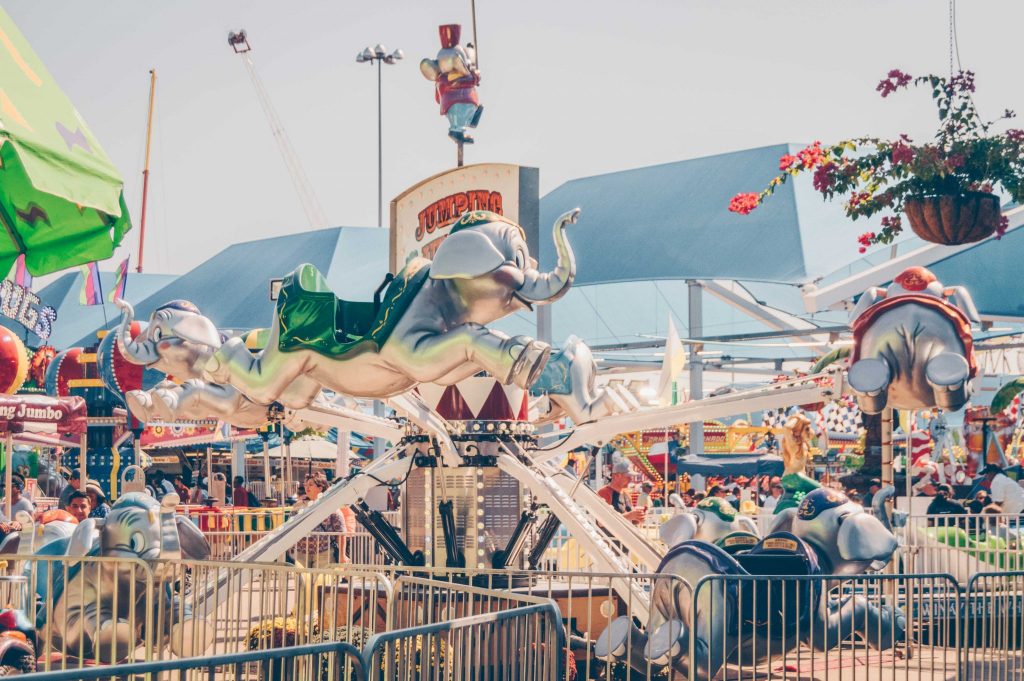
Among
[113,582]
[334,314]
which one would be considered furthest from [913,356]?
[113,582]

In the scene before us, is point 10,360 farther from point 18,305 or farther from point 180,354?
point 180,354

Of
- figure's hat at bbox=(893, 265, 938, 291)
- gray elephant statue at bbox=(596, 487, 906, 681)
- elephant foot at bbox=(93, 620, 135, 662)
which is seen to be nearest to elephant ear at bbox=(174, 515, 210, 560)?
elephant foot at bbox=(93, 620, 135, 662)

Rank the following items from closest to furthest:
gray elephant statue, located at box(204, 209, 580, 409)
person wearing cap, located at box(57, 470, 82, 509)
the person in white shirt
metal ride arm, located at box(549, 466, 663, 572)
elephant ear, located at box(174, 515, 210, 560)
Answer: gray elephant statue, located at box(204, 209, 580, 409), metal ride arm, located at box(549, 466, 663, 572), elephant ear, located at box(174, 515, 210, 560), person wearing cap, located at box(57, 470, 82, 509), the person in white shirt

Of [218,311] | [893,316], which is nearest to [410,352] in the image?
[893,316]

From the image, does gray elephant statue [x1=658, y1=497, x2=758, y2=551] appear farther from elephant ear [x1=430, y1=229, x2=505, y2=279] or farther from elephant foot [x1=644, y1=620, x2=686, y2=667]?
elephant ear [x1=430, y1=229, x2=505, y2=279]

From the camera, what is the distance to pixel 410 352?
986 cm

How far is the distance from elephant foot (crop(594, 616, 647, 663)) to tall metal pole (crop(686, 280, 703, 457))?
57.1ft

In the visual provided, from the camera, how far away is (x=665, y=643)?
9609 millimetres

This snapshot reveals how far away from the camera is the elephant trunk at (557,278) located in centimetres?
962

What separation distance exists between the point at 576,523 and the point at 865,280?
22.7 feet

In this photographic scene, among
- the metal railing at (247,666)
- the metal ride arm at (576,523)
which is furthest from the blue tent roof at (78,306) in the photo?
the metal railing at (247,666)

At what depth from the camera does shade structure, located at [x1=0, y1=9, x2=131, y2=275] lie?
18.2ft

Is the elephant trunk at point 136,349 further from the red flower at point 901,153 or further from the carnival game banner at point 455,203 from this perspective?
the red flower at point 901,153

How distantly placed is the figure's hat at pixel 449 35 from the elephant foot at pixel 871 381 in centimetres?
547
